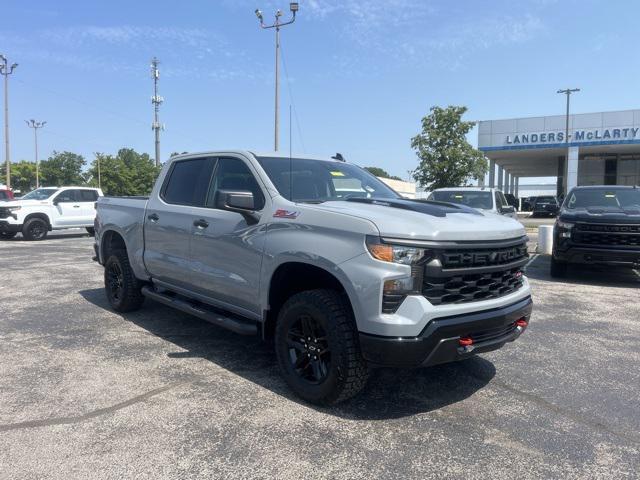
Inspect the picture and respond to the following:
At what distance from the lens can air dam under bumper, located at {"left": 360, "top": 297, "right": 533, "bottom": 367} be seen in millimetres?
3172

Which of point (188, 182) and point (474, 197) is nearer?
point (188, 182)

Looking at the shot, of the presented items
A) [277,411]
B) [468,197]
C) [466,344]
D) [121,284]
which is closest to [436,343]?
[466,344]

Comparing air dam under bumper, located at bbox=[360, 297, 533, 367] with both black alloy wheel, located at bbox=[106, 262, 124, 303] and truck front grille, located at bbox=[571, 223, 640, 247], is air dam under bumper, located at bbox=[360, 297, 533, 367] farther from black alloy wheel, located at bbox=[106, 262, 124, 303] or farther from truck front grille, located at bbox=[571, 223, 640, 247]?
truck front grille, located at bbox=[571, 223, 640, 247]

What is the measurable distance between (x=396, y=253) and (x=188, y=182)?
9.00 ft

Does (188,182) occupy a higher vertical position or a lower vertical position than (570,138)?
lower

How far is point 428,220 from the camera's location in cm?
340

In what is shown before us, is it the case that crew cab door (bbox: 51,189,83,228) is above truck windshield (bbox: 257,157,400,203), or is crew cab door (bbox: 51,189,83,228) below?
below

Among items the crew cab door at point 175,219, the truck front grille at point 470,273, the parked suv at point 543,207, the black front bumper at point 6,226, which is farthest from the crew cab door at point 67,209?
the parked suv at point 543,207

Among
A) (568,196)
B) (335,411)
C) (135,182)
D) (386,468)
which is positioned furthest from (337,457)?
(135,182)

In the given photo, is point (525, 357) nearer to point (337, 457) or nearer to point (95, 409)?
point (337, 457)

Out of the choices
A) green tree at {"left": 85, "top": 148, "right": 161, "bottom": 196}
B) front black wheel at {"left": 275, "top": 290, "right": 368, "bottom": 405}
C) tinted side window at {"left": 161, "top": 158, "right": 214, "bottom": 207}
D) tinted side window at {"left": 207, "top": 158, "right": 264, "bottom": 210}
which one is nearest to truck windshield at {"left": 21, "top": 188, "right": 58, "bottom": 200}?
tinted side window at {"left": 161, "top": 158, "right": 214, "bottom": 207}

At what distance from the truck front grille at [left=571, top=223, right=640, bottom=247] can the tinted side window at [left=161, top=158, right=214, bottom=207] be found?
6.40m

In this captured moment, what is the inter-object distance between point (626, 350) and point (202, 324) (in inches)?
173

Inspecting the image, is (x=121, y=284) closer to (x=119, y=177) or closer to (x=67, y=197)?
(x=67, y=197)
